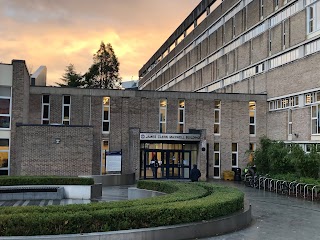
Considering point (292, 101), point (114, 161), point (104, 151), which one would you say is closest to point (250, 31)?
point (292, 101)

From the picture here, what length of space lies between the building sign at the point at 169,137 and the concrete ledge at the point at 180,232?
18.5m

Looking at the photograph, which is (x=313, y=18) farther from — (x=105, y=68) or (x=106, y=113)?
(x=105, y=68)

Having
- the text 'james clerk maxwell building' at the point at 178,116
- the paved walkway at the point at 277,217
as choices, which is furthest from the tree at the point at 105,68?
the paved walkway at the point at 277,217

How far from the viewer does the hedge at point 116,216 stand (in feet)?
30.7

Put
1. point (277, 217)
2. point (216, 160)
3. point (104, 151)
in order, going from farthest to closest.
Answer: point (216, 160), point (104, 151), point (277, 217)

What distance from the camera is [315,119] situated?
28.8m

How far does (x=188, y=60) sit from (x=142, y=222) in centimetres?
4881

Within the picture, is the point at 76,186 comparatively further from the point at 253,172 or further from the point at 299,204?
the point at 253,172

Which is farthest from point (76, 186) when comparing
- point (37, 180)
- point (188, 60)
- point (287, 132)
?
point (188, 60)

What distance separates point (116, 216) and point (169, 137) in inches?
847

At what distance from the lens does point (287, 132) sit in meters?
32.4

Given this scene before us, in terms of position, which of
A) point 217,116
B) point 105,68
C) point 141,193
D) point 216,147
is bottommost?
point 141,193

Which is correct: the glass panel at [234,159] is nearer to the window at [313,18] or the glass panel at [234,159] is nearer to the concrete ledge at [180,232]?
the window at [313,18]

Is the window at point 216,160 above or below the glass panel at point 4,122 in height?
below
